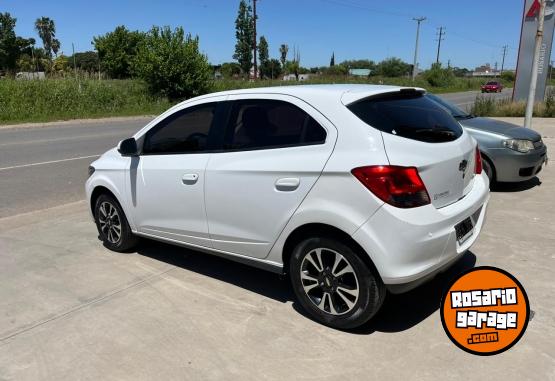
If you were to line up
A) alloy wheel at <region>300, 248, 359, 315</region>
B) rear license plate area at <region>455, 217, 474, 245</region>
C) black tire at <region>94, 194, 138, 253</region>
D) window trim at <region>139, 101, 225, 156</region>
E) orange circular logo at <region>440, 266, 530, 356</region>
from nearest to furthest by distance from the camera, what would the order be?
orange circular logo at <region>440, 266, 530, 356</region>
alloy wheel at <region>300, 248, 359, 315</region>
rear license plate area at <region>455, 217, 474, 245</region>
window trim at <region>139, 101, 225, 156</region>
black tire at <region>94, 194, 138, 253</region>

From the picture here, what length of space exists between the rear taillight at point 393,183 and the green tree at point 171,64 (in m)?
26.1

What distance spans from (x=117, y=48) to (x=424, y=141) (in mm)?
65543

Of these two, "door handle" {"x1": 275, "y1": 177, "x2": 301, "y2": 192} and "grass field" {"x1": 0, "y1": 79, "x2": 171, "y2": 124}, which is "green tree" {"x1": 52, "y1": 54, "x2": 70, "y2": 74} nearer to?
"grass field" {"x1": 0, "y1": 79, "x2": 171, "y2": 124}

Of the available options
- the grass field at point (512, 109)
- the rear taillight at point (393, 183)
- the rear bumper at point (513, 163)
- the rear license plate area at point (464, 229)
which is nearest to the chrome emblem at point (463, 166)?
the rear license plate area at point (464, 229)

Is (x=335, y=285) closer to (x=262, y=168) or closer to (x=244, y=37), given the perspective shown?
(x=262, y=168)

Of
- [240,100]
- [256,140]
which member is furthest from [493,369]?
[240,100]

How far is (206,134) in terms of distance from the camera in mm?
3953

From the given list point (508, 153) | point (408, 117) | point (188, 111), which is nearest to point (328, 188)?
point (408, 117)

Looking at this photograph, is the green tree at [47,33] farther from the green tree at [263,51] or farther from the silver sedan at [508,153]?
the silver sedan at [508,153]

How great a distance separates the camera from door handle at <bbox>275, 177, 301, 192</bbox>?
3238 mm

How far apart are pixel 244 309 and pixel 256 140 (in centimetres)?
131

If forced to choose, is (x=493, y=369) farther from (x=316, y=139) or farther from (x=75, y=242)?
(x=75, y=242)

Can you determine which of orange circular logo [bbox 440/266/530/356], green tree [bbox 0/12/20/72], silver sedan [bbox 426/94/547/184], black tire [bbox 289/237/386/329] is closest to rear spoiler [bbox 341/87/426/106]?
black tire [bbox 289/237/386/329]

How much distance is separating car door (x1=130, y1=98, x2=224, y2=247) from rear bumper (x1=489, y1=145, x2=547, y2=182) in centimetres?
462
